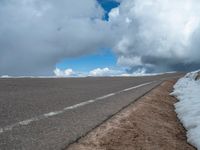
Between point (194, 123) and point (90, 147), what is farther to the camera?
point (194, 123)

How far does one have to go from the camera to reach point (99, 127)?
6691 mm

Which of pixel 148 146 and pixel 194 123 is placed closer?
pixel 148 146

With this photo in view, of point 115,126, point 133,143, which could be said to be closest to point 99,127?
point 115,126

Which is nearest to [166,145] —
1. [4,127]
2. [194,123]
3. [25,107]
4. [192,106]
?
[194,123]

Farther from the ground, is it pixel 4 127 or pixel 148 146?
pixel 4 127

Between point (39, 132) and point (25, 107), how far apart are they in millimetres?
2476

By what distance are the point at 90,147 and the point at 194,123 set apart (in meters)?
3.41

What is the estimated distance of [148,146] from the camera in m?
5.76

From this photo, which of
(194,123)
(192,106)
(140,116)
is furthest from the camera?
(192,106)

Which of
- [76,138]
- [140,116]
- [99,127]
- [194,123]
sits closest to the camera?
[76,138]

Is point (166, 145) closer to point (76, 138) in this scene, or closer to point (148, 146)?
point (148, 146)

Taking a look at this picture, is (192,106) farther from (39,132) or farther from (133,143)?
(39,132)

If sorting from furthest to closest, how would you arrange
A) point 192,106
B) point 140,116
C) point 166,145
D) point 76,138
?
point 192,106
point 140,116
point 166,145
point 76,138

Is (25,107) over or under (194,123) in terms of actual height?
over
